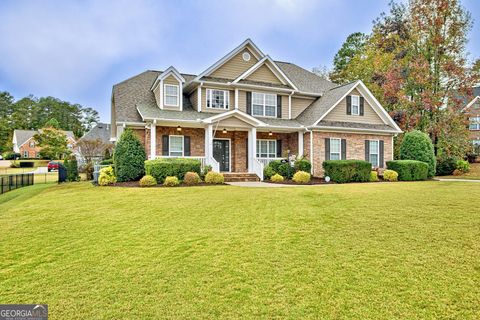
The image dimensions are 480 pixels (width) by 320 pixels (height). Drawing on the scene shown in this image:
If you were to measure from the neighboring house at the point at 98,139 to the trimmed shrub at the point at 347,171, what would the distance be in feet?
68.5

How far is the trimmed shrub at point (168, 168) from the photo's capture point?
563 inches

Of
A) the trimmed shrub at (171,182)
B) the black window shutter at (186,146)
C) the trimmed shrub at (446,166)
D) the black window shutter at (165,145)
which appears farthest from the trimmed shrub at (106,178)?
the trimmed shrub at (446,166)

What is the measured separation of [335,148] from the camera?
19594 mm

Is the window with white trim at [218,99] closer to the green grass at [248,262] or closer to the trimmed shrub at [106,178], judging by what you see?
the trimmed shrub at [106,178]

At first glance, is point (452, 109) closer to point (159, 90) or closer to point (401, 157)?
point (401, 157)

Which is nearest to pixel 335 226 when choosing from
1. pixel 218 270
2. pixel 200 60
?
pixel 218 270

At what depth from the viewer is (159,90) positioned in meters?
18.2

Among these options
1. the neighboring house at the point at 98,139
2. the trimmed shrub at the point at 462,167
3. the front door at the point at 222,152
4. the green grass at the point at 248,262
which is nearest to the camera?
the green grass at the point at 248,262

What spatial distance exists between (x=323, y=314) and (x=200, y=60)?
96.8 feet

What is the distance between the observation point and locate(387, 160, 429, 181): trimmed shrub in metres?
18.1

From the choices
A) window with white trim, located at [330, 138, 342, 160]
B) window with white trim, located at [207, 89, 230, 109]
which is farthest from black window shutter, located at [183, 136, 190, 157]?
window with white trim, located at [330, 138, 342, 160]

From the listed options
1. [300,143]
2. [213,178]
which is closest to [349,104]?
[300,143]

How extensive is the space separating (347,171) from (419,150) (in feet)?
22.4

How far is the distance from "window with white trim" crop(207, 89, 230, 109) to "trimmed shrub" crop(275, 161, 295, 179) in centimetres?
520
